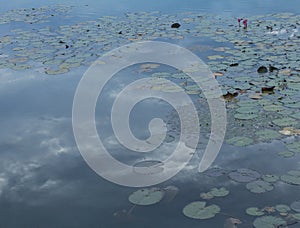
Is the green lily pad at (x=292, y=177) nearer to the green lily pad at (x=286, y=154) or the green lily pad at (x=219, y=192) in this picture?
the green lily pad at (x=286, y=154)

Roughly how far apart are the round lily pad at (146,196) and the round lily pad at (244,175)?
2.21 ft

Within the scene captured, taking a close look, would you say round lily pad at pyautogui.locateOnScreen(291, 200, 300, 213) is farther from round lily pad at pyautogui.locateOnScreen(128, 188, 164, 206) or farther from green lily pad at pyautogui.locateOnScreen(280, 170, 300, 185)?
round lily pad at pyautogui.locateOnScreen(128, 188, 164, 206)

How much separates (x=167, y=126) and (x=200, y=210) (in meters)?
1.60

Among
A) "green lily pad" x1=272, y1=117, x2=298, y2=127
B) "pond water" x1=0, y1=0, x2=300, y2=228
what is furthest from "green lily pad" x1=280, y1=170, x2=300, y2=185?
"green lily pad" x1=272, y1=117, x2=298, y2=127

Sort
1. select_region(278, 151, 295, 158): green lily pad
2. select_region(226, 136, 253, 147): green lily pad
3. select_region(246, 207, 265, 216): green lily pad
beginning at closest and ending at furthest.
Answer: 1. select_region(246, 207, 265, 216): green lily pad
2. select_region(278, 151, 295, 158): green lily pad
3. select_region(226, 136, 253, 147): green lily pad

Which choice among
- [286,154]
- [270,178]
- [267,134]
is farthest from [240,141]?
[270,178]

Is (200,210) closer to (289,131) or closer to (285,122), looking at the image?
(289,131)

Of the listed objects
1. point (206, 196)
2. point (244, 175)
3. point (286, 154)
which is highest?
point (286, 154)

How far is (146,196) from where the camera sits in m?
3.44

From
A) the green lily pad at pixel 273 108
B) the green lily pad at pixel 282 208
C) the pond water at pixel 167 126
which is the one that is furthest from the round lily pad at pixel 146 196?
the green lily pad at pixel 273 108

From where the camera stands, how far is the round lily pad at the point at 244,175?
3595mm

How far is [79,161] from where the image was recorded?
411 centimetres

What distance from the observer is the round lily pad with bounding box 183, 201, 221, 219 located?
3143mm

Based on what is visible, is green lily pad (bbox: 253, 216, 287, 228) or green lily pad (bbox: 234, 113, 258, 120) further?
green lily pad (bbox: 234, 113, 258, 120)
